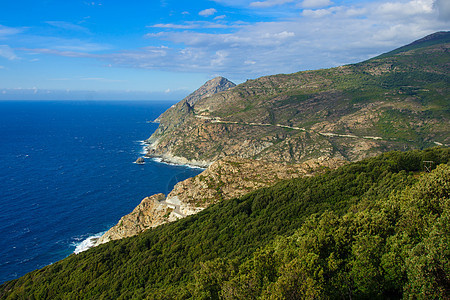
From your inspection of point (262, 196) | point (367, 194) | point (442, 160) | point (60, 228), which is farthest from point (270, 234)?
point (60, 228)

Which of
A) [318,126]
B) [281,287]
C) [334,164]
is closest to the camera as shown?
[281,287]

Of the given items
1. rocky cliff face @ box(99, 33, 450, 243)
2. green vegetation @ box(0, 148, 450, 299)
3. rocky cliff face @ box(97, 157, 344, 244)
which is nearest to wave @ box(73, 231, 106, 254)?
rocky cliff face @ box(97, 157, 344, 244)

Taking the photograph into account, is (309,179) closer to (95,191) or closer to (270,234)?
(270,234)

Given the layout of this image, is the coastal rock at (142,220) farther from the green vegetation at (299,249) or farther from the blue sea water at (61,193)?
the blue sea water at (61,193)

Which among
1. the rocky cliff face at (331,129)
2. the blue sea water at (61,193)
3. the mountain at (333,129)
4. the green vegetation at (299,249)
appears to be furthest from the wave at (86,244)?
the mountain at (333,129)

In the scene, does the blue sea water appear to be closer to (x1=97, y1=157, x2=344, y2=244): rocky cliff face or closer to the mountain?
(x1=97, y1=157, x2=344, y2=244): rocky cliff face

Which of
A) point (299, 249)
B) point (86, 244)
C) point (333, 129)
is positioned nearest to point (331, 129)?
point (333, 129)
